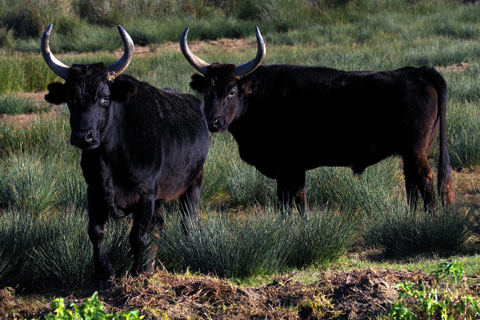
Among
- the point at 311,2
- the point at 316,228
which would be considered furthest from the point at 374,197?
the point at 311,2

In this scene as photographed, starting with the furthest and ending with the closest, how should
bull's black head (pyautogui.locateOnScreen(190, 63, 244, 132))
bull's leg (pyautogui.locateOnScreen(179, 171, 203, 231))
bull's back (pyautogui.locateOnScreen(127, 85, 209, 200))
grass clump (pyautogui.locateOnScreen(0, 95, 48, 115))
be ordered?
1. grass clump (pyautogui.locateOnScreen(0, 95, 48, 115))
2. bull's black head (pyautogui.locateOnScreen(190, 63, 244, 132))
3. bull's leg (pyautogui.locateOnScreen(179, 171, 203, 231))
4. bull's back (pyautogui.locateOnScreen(127, 85, 209, 200))

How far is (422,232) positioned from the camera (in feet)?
22.7

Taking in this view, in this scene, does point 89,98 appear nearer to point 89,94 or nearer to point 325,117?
point 89,94

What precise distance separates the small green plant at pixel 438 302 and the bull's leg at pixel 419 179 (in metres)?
2.48

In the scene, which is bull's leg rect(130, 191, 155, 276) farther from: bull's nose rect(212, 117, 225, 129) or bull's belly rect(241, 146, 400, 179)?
bull's belly rect(241, 146, 400, 179)

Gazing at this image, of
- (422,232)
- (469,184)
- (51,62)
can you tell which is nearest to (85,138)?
(51,62)

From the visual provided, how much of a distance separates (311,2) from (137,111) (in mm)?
20992

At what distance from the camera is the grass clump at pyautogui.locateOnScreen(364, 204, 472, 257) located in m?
6.86

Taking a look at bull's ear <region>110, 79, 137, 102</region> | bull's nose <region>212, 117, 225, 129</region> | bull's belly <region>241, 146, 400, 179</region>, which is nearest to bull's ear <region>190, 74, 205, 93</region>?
bull's nose <region>212, 117, 225, 129</region>

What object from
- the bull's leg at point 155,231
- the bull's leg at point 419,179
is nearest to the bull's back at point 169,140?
the bull's leg at point 155,231

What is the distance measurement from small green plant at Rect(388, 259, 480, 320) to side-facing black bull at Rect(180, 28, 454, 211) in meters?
2.56

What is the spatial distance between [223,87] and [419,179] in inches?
86.6

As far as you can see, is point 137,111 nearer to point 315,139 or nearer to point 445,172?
point 315,139

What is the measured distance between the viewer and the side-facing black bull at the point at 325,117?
7.51 m
